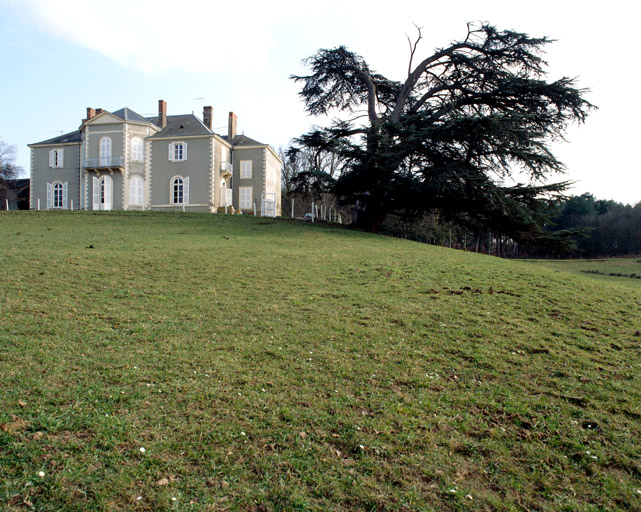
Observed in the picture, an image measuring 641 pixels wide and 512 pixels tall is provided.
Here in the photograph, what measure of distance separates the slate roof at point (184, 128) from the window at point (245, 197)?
5523 millimetres

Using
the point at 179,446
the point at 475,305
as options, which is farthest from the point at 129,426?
the point at 475,305

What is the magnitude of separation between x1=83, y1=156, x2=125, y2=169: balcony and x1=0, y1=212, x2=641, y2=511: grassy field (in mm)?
26411

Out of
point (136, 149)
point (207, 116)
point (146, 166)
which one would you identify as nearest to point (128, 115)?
point (136, 149)

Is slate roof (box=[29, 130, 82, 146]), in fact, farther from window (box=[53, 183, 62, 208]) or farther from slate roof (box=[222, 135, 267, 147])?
slate roof (box=[222, 135, 267, 147])

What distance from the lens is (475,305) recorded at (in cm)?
836

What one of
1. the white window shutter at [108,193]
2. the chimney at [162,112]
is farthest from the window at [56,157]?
the chimney at [162,112]

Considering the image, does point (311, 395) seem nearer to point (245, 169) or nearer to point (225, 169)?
point (225, 169)

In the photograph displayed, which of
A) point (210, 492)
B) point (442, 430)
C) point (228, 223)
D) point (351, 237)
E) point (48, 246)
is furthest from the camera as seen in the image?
point (228, 223)

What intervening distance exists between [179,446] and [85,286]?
6.19 metres

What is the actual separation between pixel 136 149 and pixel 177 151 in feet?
10.9

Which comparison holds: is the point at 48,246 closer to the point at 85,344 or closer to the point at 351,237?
the point at 85,344

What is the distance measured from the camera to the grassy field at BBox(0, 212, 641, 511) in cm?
326

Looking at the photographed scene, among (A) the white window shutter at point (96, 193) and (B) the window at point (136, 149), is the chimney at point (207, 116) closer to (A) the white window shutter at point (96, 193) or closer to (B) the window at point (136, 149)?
(B) the window at point (136, 149)

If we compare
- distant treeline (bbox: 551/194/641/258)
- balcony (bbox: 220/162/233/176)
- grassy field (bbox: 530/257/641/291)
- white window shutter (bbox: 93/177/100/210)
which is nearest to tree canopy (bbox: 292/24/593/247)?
grassy field (bbox: 530/257/641/291)
